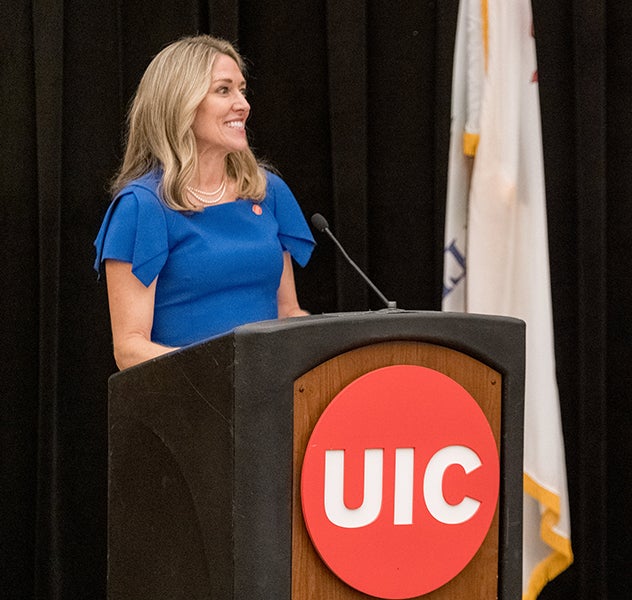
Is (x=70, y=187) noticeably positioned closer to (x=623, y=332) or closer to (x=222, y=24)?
(x=222, y=24)

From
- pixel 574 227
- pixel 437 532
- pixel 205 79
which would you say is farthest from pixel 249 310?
pixel 574 227

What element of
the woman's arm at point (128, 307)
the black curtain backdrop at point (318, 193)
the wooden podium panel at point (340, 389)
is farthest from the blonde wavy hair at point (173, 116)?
the wooden podium panel at point (340, 389)

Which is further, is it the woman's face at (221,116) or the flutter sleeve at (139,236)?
the woman's face at (221,116)

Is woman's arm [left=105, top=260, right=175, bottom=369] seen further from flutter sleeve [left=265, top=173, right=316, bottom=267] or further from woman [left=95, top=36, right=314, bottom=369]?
flutter sleeve [left=265, top=173, right=316, bottom=267]

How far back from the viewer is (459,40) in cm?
230

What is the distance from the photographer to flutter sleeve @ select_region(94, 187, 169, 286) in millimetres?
1763

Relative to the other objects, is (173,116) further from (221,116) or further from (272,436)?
(272,436)

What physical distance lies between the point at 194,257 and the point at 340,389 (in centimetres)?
67

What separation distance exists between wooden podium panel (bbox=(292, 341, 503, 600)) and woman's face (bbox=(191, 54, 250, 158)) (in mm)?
826

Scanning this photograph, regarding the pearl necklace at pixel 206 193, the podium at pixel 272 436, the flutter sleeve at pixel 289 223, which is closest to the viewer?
the podium at pixel 272 436

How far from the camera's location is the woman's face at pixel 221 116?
1943mm

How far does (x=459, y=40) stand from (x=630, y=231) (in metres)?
0.62

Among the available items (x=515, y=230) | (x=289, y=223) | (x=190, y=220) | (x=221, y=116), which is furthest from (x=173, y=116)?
(x=515, y=230)

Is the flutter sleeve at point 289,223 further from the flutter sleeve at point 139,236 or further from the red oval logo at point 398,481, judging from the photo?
the red oval logo at point 398,481
